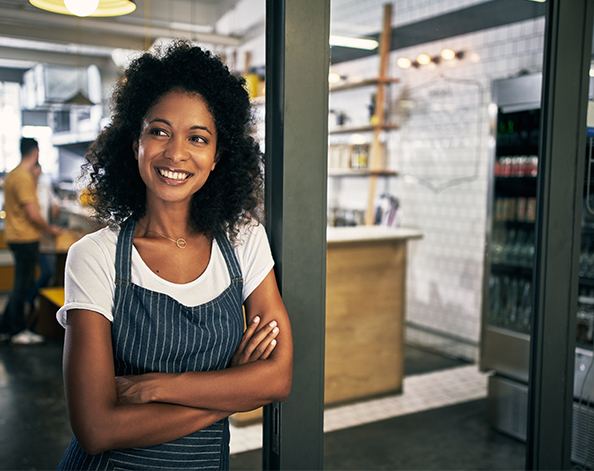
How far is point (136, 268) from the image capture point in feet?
3.84

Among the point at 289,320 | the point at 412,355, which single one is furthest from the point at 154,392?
the point at 412,355

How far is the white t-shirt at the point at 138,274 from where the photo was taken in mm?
1095

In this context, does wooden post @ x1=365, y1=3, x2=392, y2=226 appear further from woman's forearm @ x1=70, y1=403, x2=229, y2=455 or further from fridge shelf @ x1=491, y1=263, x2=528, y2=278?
woman's forearm @ x1=70, y1=403, x2=229, y2=455

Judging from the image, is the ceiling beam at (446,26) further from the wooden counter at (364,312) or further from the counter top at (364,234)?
the wooden counter at (364,312)

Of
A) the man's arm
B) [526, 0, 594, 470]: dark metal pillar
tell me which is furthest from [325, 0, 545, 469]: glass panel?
the man's arm

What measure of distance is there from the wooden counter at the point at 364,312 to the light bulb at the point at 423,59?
6.45 ft

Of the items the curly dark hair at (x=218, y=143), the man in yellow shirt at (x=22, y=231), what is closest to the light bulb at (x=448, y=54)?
the man in yellow shirt at (x=22, y=231)

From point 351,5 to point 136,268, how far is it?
4693 millimetres

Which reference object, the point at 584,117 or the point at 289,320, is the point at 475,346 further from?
the point at 289,320

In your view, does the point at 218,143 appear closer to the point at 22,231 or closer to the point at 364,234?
the point at 364,234

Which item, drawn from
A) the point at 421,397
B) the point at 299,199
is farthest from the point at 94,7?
the point at 421,397

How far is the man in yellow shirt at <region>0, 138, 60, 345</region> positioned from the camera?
13.0 ft

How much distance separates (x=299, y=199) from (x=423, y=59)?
3865mm

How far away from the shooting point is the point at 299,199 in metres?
1.38
